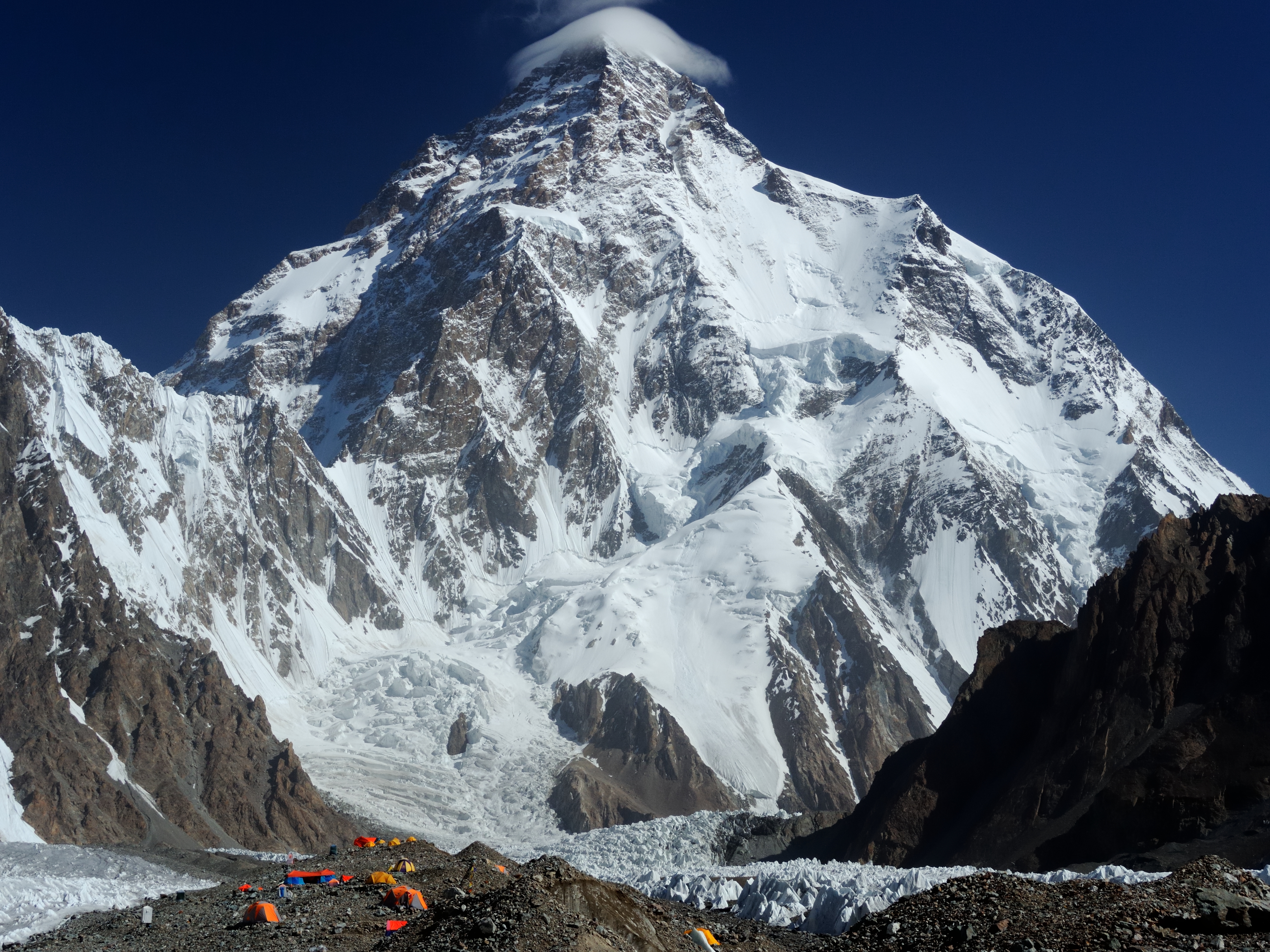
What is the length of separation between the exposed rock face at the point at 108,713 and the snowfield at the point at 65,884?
5249 centimetres

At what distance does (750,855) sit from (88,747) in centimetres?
8455

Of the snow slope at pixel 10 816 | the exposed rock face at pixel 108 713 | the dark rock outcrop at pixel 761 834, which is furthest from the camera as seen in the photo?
the exposed rock face at pixel 108 713

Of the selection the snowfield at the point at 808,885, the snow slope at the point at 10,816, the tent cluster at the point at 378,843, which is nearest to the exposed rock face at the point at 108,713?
the snow slope at the point at 10,816

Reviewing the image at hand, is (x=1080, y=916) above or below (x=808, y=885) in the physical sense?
above

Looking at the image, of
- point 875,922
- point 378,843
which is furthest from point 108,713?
point 875,922

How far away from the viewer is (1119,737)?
82.4 m

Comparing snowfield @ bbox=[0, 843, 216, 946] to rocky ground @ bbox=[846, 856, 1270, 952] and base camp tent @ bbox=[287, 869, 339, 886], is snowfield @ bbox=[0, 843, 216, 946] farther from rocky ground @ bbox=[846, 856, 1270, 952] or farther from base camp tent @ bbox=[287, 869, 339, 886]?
rocky ground @ bbox=[846, 856, 1270, 952]

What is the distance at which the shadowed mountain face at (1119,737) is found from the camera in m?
72.9

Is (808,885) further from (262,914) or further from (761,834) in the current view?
(761,834)

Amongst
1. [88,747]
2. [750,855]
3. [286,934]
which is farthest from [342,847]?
[286,934]

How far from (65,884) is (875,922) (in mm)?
46174

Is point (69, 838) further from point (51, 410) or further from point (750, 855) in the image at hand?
point (51, 410)

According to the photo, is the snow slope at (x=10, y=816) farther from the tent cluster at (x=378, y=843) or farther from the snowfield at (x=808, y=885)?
the snowfield at (x=808, y=885)

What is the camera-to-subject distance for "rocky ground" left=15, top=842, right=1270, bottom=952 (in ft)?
80.0
